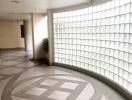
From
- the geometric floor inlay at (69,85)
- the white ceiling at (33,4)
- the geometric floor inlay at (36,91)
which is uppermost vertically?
the white ceiling at (33,4)

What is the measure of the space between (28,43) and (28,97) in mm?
9082

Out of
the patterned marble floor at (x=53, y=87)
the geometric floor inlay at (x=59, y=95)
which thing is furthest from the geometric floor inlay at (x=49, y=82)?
the geometric floor inlay at (x=59, y=95)

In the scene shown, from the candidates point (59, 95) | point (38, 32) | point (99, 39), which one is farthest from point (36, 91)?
point (38, 32)

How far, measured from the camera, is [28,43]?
502 inches

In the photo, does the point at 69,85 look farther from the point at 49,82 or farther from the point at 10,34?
the point at 10,34

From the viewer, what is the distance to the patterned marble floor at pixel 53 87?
407 cm

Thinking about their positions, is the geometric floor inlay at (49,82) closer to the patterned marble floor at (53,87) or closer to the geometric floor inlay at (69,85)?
the patterned marble floor at (53,87)

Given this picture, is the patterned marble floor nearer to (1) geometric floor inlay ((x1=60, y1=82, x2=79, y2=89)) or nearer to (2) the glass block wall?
(1) geometric floor inlay ((x1=60, y1=82, x2=79, y2=89))

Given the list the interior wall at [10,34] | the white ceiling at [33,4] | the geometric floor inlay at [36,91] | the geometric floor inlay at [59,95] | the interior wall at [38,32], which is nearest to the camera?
the geometric floor inlay at [59,95]

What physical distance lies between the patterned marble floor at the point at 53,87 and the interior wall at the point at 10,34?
8.32 m

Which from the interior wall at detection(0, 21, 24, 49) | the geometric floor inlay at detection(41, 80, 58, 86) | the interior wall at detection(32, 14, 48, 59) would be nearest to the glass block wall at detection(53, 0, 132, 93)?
the geometric floor inlay at detection(41, 80, 58, 86)

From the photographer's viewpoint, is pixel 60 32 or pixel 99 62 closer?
pixel 99 62

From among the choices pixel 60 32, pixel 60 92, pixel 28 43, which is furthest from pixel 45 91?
pixel 28 43

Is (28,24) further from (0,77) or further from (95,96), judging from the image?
(95,96)
